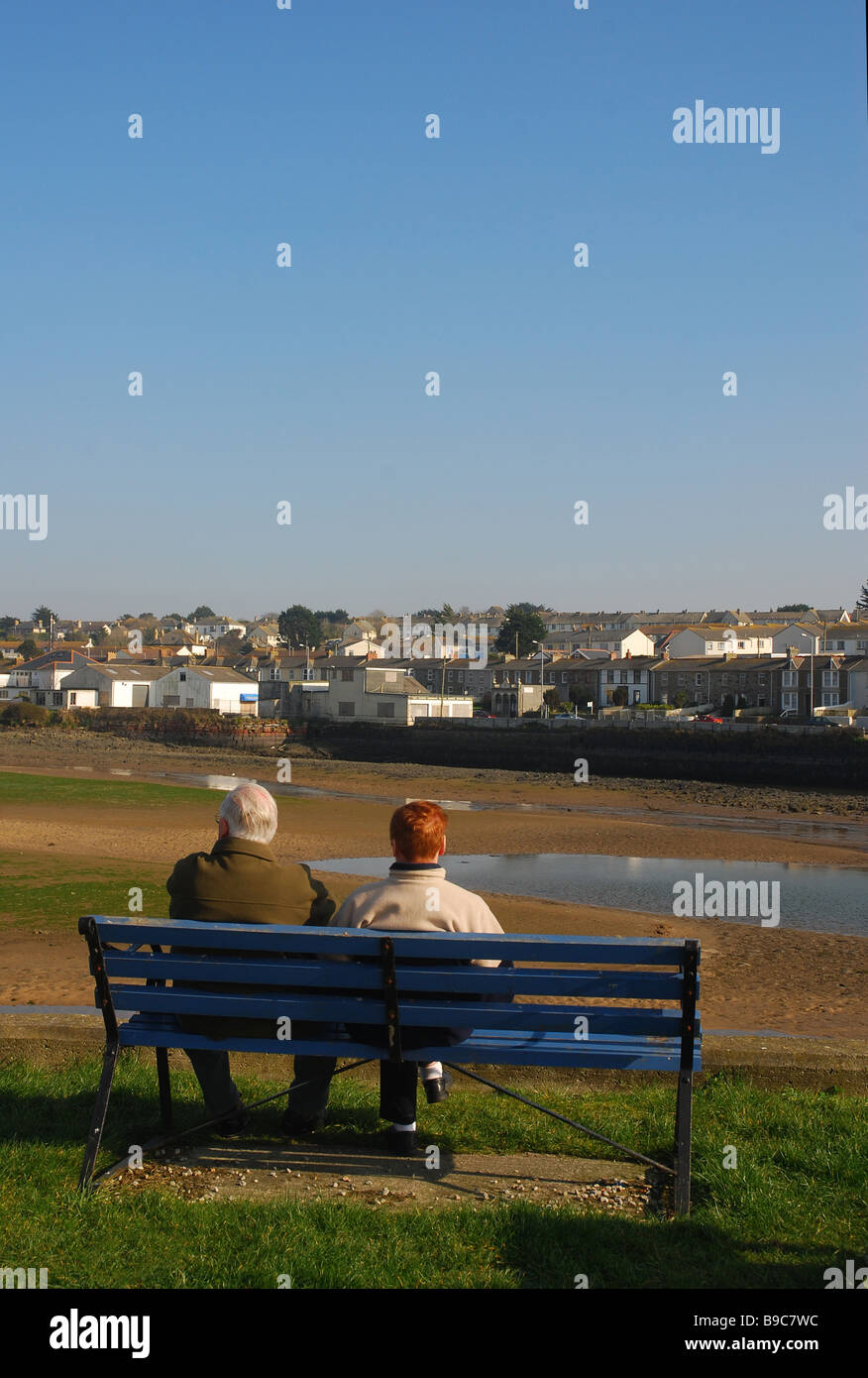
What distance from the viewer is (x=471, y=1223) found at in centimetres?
407

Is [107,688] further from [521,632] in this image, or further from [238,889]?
[238,889]

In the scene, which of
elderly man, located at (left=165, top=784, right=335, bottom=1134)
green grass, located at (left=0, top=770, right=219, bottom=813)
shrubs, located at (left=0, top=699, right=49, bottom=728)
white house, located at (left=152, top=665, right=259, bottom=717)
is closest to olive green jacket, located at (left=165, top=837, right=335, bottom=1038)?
elderly man, located at (left=165, top=784, right=335, bottom=1134)

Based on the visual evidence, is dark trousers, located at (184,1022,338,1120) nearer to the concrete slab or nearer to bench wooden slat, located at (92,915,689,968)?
the concrete slab

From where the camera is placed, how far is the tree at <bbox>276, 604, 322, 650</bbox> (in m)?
175

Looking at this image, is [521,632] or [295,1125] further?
[521,632]

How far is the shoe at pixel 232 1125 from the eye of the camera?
503 cm

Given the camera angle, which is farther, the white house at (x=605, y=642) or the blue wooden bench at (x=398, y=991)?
the white house at (x=605, y=642)

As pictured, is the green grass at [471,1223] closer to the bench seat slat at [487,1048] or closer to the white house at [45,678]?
the bench seat slat at [487,1048]

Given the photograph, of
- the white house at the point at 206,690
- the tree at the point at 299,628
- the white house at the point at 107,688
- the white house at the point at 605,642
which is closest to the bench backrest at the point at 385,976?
the white house at the point at 206,690

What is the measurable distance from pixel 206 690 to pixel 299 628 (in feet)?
277

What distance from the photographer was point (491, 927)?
16.3 feet

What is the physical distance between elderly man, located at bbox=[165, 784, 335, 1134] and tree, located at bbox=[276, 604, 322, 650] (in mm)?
166865

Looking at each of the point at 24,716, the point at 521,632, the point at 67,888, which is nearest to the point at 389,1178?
the point at 67,888
